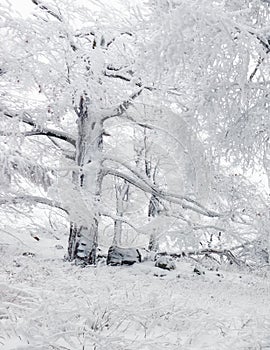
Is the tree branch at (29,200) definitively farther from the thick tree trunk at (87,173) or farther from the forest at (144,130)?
the thick tree trunk at (87,173)

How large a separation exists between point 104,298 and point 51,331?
189cm

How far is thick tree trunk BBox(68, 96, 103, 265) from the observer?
13062 millimetres

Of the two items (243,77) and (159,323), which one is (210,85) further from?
(159,323)

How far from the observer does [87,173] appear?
1323 cm

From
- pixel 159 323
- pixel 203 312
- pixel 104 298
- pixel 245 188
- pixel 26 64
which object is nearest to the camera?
pixel 159 323

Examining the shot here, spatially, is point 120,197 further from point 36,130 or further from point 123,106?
point 123,106

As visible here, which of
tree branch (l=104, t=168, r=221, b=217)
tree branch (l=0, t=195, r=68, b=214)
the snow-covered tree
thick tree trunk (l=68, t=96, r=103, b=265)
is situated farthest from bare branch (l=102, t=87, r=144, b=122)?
tree branch (l=0, t=195, r=68, b=214)

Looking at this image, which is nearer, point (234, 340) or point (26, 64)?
point (234, 340)

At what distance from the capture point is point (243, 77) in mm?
6461

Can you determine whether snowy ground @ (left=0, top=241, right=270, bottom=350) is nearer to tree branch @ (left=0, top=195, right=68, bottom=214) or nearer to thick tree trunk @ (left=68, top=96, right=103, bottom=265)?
tree branch @ (left=0, top=195, right=68, bottom=214)

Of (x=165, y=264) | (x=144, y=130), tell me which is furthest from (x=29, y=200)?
(x=144, y=130)


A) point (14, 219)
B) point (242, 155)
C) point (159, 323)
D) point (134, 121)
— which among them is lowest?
point (159, 323)

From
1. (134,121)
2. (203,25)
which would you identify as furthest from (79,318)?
(134,121)

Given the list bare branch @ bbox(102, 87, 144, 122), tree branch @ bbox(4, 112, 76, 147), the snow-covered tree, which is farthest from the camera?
tree branch @ bbox(4, 112, 76, 147)
